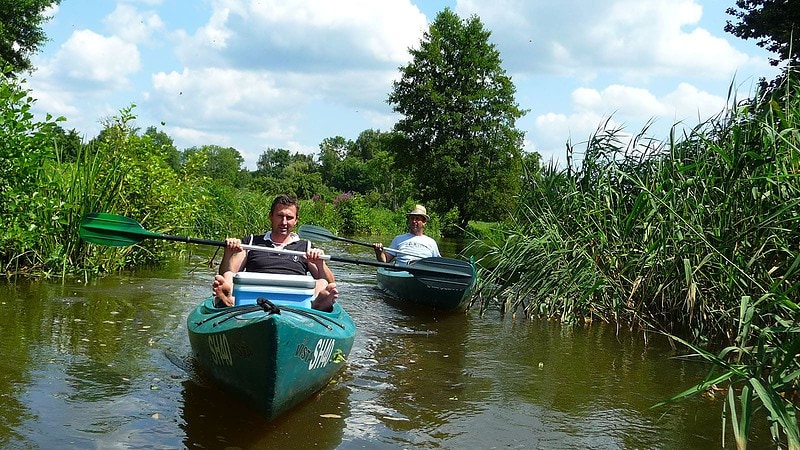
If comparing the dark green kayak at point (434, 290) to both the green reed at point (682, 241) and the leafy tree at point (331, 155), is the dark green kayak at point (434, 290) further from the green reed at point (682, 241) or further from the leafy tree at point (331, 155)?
the leafy tree at point (331, 155)

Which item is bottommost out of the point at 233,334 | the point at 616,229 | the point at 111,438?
the point at 111,438

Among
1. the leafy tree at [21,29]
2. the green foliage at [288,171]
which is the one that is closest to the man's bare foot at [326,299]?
the leafy tree at [21,29]

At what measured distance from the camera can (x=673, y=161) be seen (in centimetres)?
747

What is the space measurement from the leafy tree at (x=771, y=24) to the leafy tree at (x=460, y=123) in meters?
18.0

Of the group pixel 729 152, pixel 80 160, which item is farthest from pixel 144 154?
pixel 729 152

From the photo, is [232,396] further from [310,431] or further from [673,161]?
[673,161]

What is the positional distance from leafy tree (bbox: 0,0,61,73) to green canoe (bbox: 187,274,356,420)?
25.3 m

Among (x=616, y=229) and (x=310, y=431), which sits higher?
(x=616, y=229)

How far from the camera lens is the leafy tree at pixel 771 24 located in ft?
47.4

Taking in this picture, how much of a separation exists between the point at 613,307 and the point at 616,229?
0.91m

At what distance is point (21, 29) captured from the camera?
2712cm

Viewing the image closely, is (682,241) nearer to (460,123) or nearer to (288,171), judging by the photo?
(460,123)

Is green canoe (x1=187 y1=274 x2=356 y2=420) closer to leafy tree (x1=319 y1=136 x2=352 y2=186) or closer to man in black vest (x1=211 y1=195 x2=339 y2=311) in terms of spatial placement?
man in black vest (x1=211 y1=195 x2=339 y2=311)

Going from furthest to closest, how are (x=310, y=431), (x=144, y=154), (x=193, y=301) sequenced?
1. (x=144, y=154)
2. (x=193, y=301)
3. (x=310, y=431)
